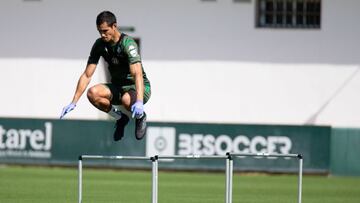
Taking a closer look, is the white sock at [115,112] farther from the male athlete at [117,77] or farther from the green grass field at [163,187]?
the green grass field at [163,187]

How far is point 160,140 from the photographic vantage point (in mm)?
31781

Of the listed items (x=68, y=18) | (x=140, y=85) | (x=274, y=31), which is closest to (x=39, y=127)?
(x=68, y=18)

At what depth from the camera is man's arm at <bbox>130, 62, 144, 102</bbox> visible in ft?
51.4

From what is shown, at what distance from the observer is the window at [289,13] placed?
36156mm

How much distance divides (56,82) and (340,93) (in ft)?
28.4

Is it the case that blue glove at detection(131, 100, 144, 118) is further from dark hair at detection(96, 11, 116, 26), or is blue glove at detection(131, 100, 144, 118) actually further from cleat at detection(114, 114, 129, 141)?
cleat at detection(114, 114, 129, 141)

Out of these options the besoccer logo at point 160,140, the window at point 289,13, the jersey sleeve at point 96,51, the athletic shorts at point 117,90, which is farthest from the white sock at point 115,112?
the window at point 289,13

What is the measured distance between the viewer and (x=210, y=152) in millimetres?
31641

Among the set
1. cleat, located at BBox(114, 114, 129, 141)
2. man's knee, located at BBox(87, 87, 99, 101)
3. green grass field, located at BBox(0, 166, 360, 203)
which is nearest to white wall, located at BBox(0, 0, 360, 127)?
green grass field, located at BBox(0, 166, 360, 203)

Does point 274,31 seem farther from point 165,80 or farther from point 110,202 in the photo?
point 110,202

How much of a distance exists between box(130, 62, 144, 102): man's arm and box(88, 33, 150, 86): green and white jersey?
0.13 metres

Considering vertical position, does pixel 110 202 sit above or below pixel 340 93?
below

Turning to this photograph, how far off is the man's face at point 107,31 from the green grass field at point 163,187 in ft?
20.0

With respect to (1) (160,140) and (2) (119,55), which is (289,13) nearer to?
(1) (160,140)
